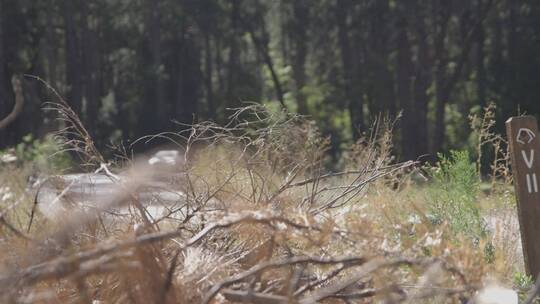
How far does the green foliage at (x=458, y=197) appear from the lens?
6.62 meters

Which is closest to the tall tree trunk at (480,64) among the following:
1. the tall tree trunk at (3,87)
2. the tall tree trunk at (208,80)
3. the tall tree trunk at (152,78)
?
the tall tree trunk at (208,80)

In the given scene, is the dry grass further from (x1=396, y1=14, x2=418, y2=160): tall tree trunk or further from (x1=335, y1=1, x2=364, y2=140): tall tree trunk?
(x1=335, y1=1, x2=364, y2=140): tall tree trunk

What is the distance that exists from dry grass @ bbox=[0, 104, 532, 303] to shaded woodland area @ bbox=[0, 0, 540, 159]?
31044 mm

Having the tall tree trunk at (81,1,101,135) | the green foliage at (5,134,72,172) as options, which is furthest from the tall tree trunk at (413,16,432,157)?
the tall tree trunk at (81,1,101,135)

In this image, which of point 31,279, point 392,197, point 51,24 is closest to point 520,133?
point 392,197

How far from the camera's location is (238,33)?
50.8m

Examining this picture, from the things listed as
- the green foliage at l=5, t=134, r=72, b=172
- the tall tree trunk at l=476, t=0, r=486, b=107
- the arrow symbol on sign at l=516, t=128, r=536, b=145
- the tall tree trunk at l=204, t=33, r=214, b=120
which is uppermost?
the arrow symbol on sign at l=516, t=128, r=536, b=145

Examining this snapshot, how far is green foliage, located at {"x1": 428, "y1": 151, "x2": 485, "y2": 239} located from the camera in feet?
21.7

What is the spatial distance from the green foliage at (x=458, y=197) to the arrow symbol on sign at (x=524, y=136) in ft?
2.17

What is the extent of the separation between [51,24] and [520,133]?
42987 mm

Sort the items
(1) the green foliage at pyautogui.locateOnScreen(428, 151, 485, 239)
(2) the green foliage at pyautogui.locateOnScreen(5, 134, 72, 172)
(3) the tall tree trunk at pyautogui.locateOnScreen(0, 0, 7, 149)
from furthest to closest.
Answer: (3) the tall tree trunk at pyautogui.locateOnScreen(0, 0, 7, 149)
(2) the green foliage at pyautogui.locateOnScreen(5, 134, 72, 172)
(1) the green foliage at pyautogui.locateOnScreen(428, 151, 485, 239)

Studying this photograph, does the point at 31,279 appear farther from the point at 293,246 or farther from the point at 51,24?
the point at 51,24

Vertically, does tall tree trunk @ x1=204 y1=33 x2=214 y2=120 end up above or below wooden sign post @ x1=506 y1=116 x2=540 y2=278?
below

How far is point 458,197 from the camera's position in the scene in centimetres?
712
